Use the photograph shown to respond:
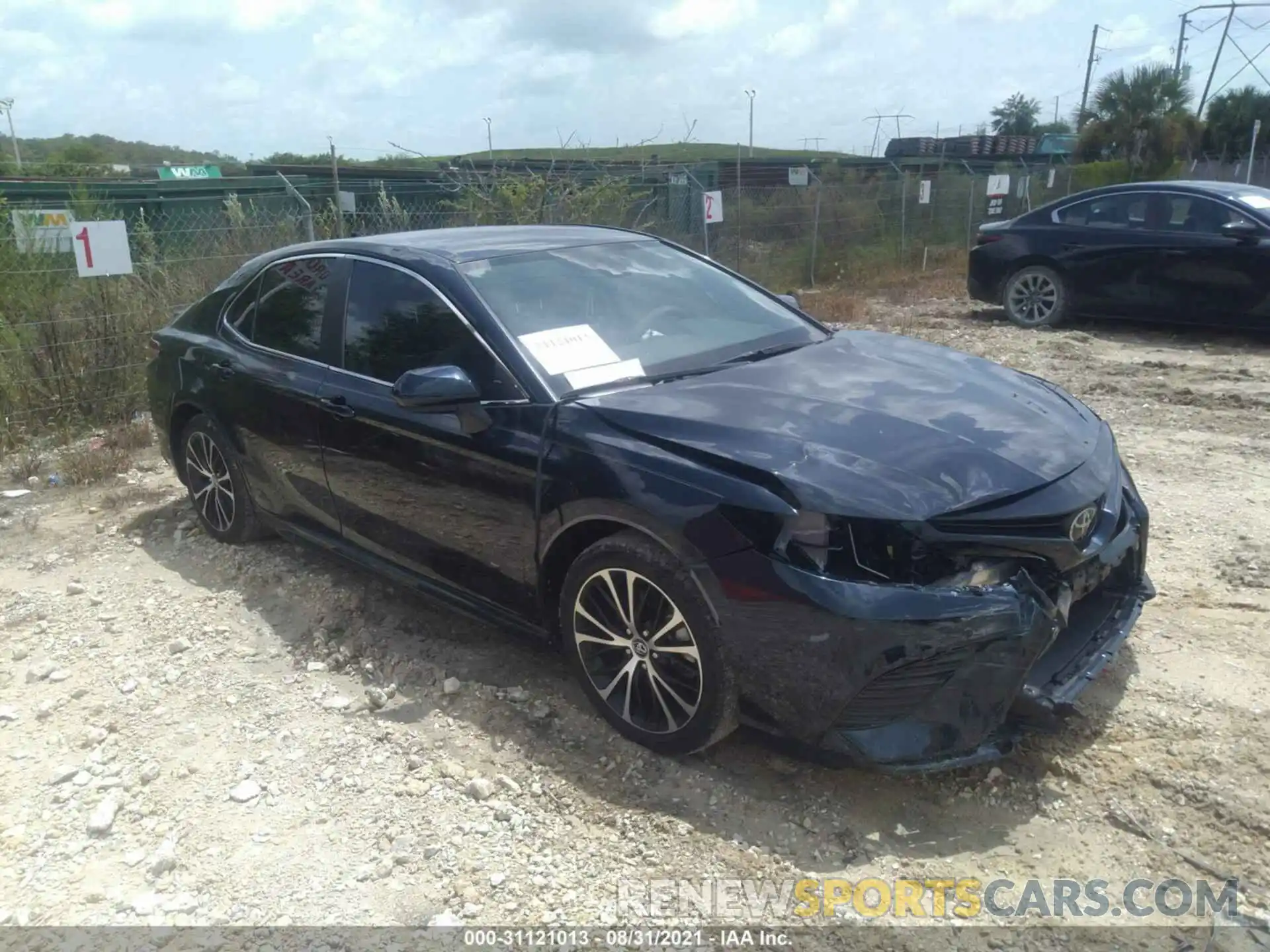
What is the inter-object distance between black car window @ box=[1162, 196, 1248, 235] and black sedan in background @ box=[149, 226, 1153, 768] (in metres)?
6.89

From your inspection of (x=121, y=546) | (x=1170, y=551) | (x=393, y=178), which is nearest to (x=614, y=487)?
(x=1170, y=551)

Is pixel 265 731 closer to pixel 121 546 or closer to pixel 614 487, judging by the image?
pixel 614 487

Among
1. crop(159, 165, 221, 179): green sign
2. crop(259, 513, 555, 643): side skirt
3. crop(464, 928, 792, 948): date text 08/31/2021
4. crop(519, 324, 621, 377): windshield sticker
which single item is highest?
crop(159, 165, 221, 179): green sign

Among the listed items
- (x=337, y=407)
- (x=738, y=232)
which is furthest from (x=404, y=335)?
(x=738, y=232)

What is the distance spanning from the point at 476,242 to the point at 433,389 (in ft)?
3.50

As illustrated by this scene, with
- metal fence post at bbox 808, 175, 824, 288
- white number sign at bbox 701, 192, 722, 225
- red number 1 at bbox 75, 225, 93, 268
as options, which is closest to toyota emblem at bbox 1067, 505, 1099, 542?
red number 1 at bbox 75, 225, 93, 268

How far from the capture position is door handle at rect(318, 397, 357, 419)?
4.18m

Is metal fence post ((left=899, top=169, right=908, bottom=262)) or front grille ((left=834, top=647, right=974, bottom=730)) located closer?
front grille ((left=834, top=647, right=974, bottom=730))

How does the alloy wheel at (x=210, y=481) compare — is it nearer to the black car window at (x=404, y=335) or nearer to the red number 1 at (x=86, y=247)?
the black car window at (x=404, y=335)

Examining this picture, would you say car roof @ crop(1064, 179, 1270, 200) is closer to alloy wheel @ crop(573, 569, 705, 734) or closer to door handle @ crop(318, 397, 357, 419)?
door handle @ crop(318, 397, 357, 419)

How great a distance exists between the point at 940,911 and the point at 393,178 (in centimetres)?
1615

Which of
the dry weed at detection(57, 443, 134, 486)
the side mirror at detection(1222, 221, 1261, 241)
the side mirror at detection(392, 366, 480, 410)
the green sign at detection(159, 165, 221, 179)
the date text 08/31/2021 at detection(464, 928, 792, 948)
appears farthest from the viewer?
the green sign at detection(159, 165, 221, 179)

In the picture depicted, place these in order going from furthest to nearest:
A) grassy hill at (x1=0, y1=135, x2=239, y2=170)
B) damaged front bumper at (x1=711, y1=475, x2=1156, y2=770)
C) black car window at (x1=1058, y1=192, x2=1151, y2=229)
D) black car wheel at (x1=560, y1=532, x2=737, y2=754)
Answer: grassy hill at (x1=0, y1=135, x2=239, y2=170) → black car window at (x1=1058, y1=192, x2=1151, y2=229) → black car wheel at (x1=560, y1=532, x2=737, y2=754) → damaged front bumper at (x1=711, y1=475, x2=1156, y2=770)

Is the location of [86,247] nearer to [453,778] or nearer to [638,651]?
[453,778]
